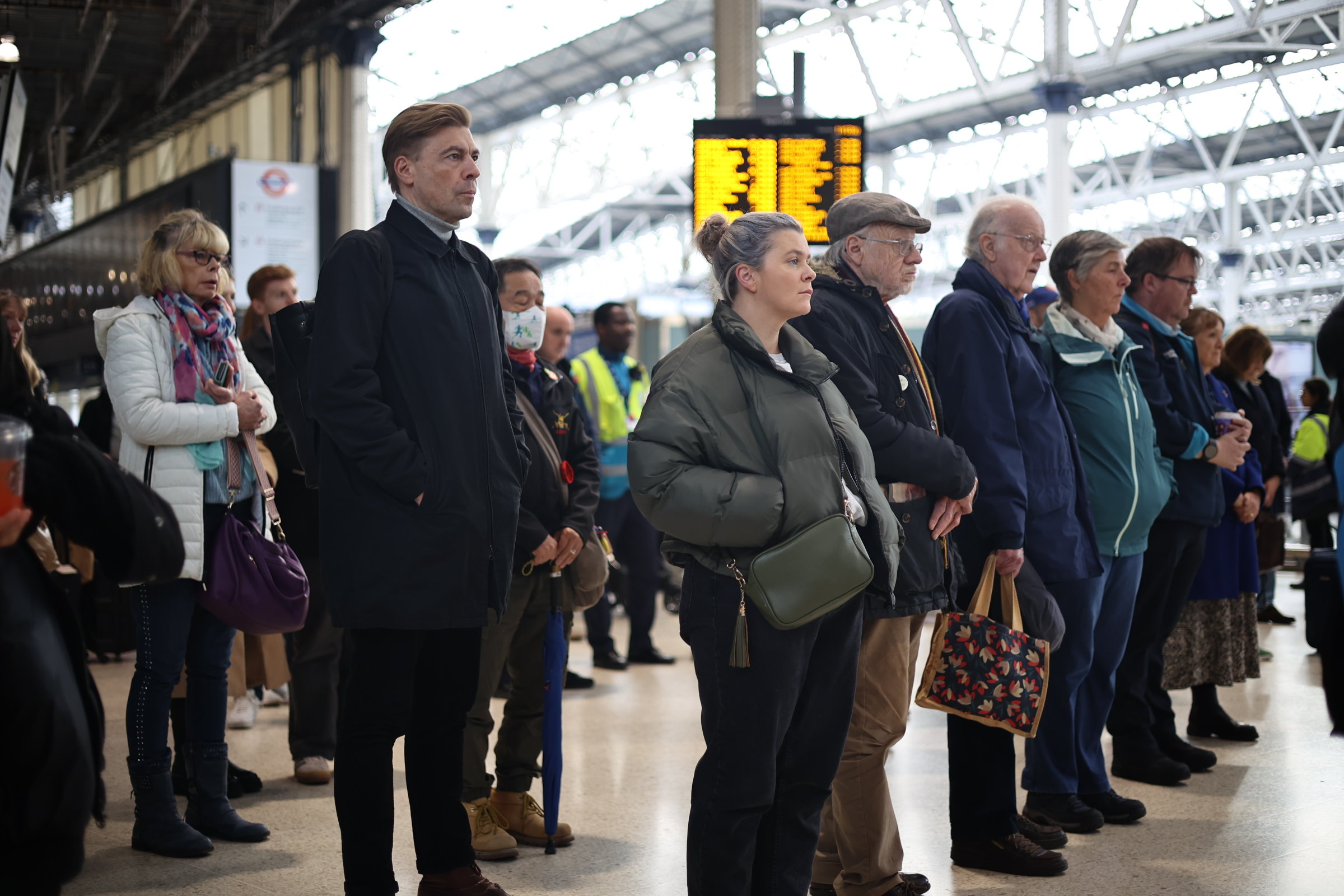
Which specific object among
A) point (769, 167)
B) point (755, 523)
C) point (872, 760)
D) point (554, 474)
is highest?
point (769, 167)

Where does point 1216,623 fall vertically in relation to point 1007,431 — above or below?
below

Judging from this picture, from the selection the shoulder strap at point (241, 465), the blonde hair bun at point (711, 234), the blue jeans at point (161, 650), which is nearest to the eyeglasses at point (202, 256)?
the shoulder strap at point (241, 465)

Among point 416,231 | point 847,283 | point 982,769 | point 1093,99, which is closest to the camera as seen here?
point 416,231

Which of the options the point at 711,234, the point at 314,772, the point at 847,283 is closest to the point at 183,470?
the point at 314,772

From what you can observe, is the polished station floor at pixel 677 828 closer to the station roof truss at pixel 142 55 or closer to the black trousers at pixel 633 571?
the black trousers at pixel 633 571

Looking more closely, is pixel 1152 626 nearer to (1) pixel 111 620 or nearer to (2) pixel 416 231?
(2) pixel 416 231

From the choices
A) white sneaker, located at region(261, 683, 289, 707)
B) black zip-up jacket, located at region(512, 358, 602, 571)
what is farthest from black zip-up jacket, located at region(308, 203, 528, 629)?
white sneaker, located at region(261, 683, 289, 707)

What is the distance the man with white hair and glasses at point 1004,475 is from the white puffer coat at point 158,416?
2001 millimetres

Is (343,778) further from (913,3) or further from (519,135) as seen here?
(519,135)

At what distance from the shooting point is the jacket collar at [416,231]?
294cm

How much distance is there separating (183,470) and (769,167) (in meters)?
4.64

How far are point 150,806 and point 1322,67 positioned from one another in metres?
15.3

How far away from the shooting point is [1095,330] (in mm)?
4098

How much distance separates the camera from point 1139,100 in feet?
59.3
